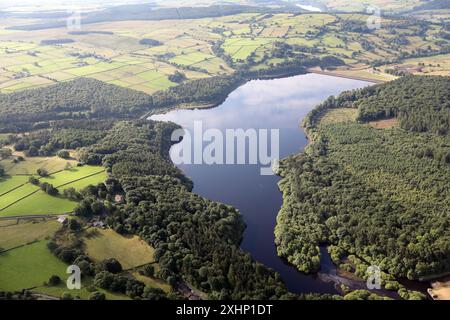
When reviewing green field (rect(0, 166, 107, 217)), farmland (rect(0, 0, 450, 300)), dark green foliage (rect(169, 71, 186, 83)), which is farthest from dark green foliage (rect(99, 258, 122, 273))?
dark green foliage (rect(169, 71, 186, 83))

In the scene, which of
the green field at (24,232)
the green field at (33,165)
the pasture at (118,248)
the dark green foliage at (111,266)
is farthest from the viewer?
the green field at (33,165)

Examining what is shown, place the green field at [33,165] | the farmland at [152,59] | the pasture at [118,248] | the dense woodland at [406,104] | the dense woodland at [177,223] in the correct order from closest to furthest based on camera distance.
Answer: the dense woodland at [177,223]
the pasture at [118,248]
the green field at [33,165]
the dense woodland at [406,104]
the farmland at [152,59]

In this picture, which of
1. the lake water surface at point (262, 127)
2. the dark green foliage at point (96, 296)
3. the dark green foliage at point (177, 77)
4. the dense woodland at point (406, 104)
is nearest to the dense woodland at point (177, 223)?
the lake water surface at point (262, 127)

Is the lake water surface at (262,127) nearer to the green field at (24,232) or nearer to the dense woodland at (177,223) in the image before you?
the dense woodland at (177,223)

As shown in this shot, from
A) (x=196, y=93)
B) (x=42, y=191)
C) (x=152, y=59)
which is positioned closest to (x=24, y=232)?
(x=42, y=191)

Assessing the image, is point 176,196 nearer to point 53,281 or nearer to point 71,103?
point 53,281

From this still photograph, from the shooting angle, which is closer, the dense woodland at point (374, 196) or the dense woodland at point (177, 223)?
the dense woodland at point (177, 223)
